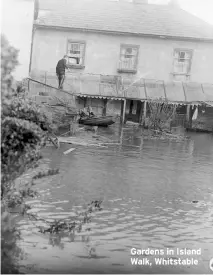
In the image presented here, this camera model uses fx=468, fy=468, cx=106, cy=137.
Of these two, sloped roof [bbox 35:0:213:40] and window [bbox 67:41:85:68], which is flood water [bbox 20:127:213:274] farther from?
sloped roof [bbox 35:0:213:40]

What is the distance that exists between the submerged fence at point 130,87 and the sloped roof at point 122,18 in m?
2.79

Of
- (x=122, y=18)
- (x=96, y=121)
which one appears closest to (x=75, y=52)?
(x=122, y=18)

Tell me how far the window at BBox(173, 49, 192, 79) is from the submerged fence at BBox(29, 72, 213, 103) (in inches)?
24.1

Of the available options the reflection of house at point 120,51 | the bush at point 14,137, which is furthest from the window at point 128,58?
the bush at point 14,137

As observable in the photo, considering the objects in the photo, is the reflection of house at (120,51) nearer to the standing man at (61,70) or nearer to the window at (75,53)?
the window at (75,53)

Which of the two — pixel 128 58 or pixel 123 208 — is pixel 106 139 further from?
pixel 123 208

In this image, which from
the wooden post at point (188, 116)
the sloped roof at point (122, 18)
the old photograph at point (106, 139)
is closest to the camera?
the old photograph at point (106, 139)

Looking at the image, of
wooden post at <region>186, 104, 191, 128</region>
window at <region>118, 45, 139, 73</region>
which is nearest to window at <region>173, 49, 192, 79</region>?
wooden post at <region>186, 104, 191, 128</region>

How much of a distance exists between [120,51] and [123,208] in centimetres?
1966

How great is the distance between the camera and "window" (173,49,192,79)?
28.2 m

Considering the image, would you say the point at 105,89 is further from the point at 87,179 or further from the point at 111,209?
the point at 111,209

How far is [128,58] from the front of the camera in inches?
1104

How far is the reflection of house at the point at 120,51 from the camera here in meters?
27.1

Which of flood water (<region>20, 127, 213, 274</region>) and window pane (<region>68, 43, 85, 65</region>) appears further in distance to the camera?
window pane (<region>68, 43, 85, 65</region>)
